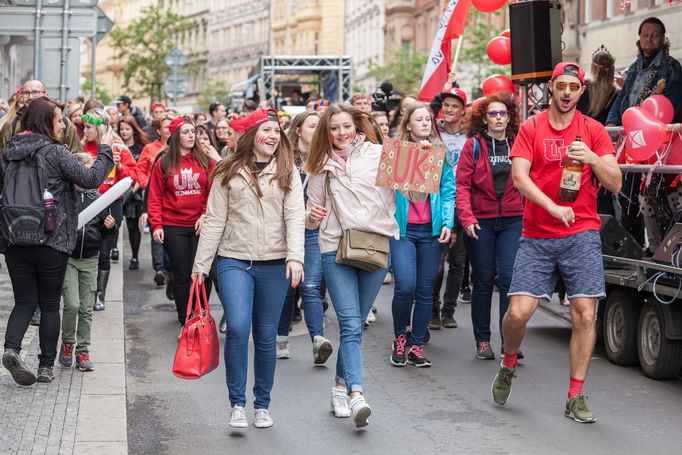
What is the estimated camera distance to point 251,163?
7.73 meters

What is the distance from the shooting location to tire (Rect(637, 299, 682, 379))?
9.20 meters

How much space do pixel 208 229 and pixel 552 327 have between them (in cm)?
520

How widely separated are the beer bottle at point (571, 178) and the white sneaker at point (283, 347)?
327 cm

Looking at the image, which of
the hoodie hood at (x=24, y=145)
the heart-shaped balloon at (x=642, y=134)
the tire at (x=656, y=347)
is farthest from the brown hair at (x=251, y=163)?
the heart-shaped balloon at (x=642, y=134)

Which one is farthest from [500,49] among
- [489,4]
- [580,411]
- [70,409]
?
→ [70,409]

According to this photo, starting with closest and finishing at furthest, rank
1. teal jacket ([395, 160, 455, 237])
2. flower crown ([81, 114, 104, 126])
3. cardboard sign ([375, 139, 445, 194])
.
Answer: cardboard sign ([375, 139, 445, 194]) → flower crown ([81, 114, 104, 126]) → teal jacket ([395, 160, 455, 237])

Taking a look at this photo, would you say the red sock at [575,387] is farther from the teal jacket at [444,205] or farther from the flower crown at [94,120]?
the flower crown at [94,120]

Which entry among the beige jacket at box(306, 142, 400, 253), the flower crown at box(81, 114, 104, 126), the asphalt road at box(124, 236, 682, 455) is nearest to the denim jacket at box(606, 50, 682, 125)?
the asphalt road at box(124, 236, 682, 455)

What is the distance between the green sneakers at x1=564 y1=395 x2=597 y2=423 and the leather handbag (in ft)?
4.45

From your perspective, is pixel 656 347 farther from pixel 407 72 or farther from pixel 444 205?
pixel 407 72

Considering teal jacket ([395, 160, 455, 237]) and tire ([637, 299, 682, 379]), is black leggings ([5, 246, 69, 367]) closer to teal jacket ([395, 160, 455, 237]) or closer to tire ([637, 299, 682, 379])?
teal jacket ([395, 160, 455, 237])

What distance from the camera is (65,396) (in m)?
8.38

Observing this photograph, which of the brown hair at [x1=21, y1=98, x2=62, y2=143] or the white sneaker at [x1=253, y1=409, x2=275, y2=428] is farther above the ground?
the brown hair at [x1=21, y1=98, x2=62, y2=143]

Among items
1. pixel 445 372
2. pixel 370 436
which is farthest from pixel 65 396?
pixel 445 372
